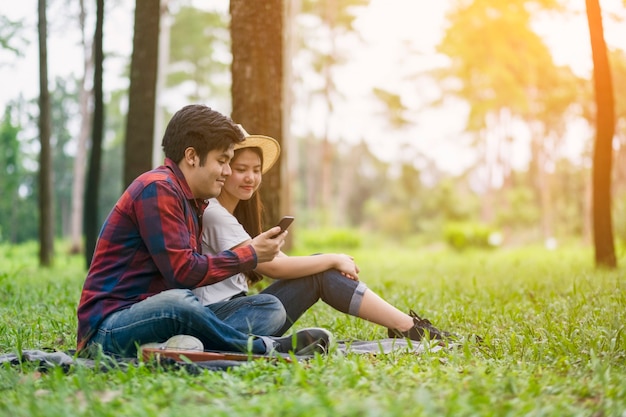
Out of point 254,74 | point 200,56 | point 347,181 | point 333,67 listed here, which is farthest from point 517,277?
point 347,181

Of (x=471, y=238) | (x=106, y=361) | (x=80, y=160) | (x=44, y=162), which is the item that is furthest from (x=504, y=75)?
(x=106, y=361)

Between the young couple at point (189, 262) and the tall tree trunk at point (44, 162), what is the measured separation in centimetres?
863

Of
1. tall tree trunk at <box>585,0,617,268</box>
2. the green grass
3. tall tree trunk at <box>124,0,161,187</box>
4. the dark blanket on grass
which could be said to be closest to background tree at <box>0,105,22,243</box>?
tall tree trunk at <box>124,0,161,187</box>

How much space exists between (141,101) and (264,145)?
186 inches

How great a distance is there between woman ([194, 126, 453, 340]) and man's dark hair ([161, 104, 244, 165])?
0.40 m

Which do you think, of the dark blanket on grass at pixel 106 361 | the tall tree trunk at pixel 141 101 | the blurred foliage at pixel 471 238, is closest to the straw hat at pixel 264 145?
the dark blanket on grass at pixel 106 361

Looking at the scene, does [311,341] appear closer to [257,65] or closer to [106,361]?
[106,361]

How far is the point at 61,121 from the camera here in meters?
34.4

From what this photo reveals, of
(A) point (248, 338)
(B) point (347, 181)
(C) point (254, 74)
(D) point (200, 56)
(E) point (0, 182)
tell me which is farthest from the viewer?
(B) point (347, 181)

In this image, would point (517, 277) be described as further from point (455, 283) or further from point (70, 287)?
point (70, 287)

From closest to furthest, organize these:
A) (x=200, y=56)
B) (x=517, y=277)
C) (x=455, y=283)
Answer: (x=455, y=283), (x=517, y=277), (x=200, y=56)

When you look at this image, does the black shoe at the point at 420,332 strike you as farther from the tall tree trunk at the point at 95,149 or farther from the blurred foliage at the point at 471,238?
the blurred foliage at the point at 471,238

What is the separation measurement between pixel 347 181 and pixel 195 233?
4004 centimetres

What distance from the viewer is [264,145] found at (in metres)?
4.23
